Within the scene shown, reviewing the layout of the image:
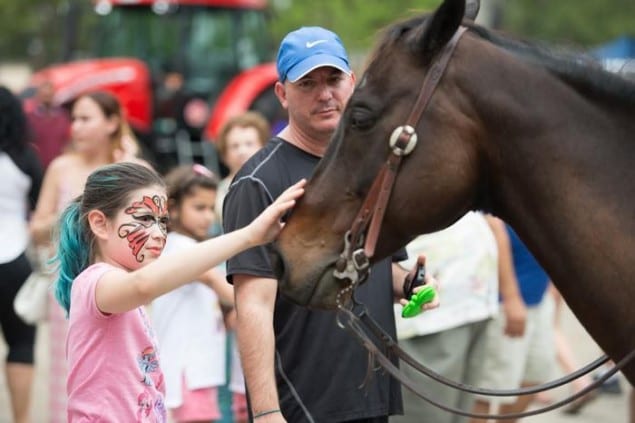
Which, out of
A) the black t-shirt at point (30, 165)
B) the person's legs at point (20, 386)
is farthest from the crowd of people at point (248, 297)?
the person's legs at point (20, 386)

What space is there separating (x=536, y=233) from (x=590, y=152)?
256 mm

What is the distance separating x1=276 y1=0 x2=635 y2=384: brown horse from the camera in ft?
10.3

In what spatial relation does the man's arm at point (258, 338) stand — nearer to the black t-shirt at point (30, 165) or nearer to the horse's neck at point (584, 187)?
the horse's neck at point (584, 187)

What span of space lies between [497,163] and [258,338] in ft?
2.84

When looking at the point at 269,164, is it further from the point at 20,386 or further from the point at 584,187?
the point at 20,386

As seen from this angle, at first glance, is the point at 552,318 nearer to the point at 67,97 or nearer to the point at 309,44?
the point at 309,44

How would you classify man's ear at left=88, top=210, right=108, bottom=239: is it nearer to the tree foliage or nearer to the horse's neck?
the horse's neck

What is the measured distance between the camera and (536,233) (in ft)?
10.6

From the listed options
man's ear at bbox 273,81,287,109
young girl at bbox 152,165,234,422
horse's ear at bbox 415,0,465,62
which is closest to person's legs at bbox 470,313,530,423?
young girl at bbox 152,165,234,422

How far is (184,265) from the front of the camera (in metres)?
3.20

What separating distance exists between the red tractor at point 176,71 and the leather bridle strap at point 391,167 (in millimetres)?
12562

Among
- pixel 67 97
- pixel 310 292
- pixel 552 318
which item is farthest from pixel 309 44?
pixel 67 97

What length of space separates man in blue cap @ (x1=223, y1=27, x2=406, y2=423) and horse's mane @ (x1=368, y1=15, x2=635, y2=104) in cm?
47

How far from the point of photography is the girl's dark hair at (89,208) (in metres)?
3.56
